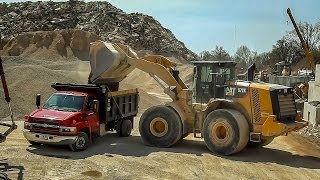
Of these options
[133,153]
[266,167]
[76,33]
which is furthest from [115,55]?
[76,33]

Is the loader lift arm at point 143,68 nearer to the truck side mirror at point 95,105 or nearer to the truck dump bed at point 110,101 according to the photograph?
the truck dump bed at point 110,101

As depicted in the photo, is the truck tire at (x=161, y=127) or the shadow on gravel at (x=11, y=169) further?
the truck tire at (x=161, y=127)

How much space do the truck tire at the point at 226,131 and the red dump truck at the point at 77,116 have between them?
3460 mm

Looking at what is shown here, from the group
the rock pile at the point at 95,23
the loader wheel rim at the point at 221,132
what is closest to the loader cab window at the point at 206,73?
the loader wheel rim at the point at 221,132

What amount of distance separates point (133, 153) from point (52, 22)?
49.8m

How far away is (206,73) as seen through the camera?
15.3 metres

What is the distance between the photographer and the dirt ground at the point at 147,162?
38.0 ft

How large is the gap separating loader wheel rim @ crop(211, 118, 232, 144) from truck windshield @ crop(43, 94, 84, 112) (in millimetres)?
4249

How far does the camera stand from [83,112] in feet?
46.2

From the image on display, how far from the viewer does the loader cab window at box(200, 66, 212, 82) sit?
15219 millimetres

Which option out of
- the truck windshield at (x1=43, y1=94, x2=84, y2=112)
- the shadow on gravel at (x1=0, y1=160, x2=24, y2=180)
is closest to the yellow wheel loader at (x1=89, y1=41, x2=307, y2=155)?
the truck windshield at (x1=43, y1=94, x2=84, y2=112)

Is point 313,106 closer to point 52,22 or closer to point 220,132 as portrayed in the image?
point 220,132

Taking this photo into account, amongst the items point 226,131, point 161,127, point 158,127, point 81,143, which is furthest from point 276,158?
point 81,143

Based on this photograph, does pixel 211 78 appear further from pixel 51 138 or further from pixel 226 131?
pixel 51 138
